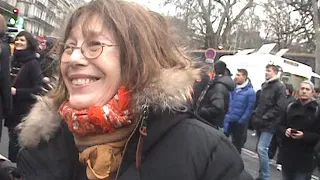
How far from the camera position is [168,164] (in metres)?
1.66

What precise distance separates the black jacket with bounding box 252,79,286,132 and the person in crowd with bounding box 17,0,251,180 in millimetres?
5225

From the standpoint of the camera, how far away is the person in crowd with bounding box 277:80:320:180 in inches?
225

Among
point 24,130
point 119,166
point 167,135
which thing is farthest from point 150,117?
point 24,130

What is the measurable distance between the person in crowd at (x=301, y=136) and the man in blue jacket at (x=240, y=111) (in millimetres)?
1840

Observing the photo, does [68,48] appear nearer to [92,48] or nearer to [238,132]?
[92,48]

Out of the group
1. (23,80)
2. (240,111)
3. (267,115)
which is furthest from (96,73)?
(240,111)

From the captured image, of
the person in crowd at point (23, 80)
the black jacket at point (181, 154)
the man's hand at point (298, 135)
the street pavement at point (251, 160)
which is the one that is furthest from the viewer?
the street pavement at point (251, 160)

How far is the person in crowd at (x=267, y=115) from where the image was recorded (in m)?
6.91

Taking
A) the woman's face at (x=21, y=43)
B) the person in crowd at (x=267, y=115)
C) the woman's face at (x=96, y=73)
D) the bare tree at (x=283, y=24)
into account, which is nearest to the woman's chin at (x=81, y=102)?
the woman's face at (x=96, y=73)

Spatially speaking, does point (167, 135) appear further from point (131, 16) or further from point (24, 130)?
point (24, 130)

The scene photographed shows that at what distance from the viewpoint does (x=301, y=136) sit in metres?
5.69

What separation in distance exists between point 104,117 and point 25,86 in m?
3.70

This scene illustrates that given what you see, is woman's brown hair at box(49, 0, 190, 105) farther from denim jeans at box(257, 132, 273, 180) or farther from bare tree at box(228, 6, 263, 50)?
bare tree at box(228, 6, 263, 50)

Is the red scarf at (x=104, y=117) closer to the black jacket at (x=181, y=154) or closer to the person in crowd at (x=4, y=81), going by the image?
the black jacket at (x=181, y=154)
